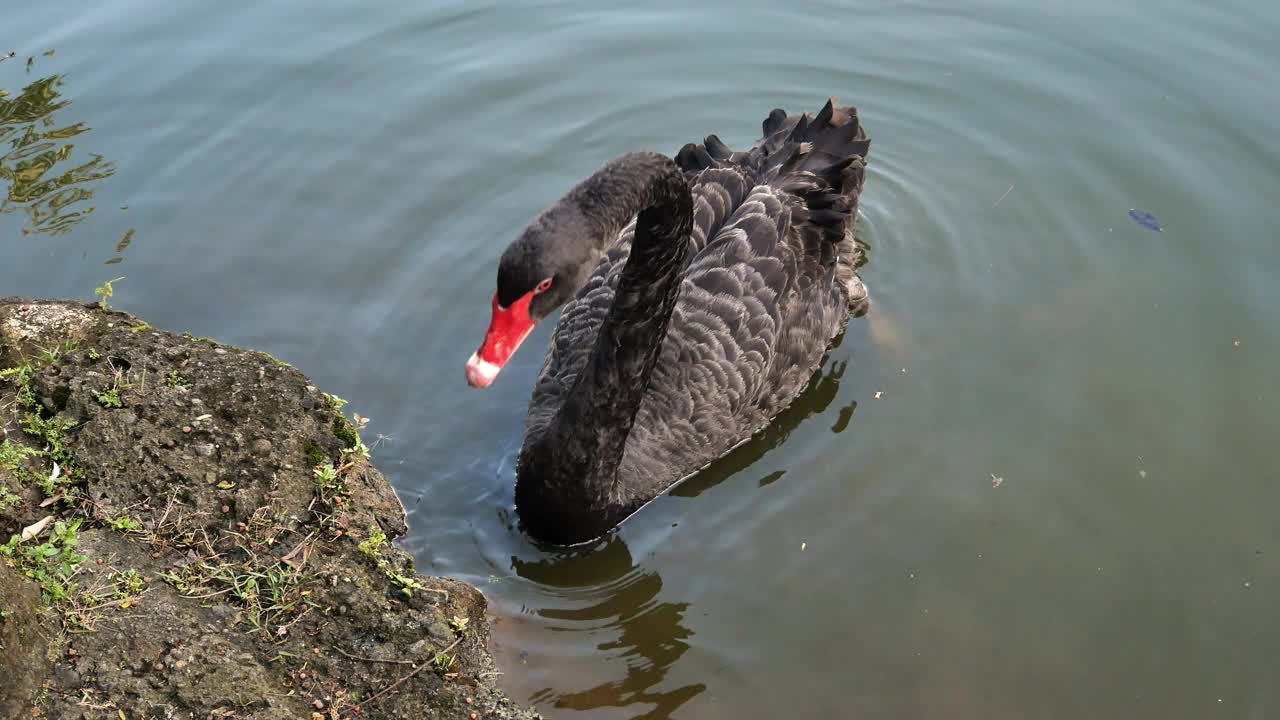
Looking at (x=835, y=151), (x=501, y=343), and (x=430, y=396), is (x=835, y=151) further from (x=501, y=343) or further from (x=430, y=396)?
(x=501, y=343)

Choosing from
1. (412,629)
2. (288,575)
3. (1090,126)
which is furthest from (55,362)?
(1090,126)

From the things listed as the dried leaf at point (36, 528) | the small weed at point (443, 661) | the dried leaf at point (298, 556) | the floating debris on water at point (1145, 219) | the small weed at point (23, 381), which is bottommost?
the small weed at point (443, 661)

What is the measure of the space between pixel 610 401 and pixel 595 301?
0.93 metres

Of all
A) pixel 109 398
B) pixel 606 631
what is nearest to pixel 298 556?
pixel 109 398

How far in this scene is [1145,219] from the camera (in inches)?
261

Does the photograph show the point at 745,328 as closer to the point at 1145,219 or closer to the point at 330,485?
the point at 330,485

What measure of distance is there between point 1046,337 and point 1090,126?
2.32m

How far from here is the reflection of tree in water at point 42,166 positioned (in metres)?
6.91

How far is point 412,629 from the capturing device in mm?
3625

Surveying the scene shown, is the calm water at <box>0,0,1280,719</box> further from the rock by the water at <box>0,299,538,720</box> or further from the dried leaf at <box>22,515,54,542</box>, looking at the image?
the dried leaf at <box>22,515,54,542</box>

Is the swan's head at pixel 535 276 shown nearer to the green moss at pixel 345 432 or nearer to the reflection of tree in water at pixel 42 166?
the green moss at pixel 345 432

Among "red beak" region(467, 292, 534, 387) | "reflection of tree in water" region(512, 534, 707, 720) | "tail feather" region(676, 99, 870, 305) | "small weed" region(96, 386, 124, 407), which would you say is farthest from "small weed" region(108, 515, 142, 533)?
"tail feather" region(676, 99, 870, 305)

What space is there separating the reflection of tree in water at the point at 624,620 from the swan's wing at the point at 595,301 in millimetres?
656

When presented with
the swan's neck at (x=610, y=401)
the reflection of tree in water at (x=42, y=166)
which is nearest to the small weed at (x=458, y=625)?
the swan's neck at (x=610, y=401)
